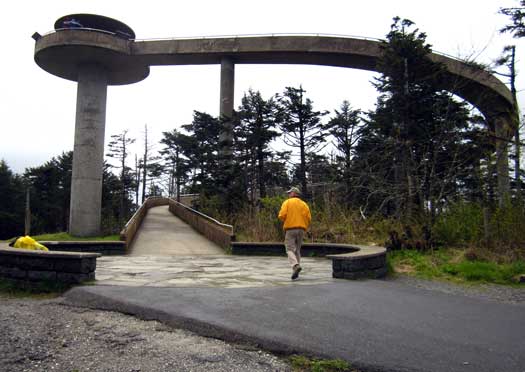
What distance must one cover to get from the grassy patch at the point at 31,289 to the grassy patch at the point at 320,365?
3.90 m

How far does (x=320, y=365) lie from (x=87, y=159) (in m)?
24.9

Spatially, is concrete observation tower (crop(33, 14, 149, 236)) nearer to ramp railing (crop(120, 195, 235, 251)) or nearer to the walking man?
ramp railing (crop(120, 195, 235, 251))

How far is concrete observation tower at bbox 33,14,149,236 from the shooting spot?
25.6m

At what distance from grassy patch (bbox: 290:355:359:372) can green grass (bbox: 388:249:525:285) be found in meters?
5.25

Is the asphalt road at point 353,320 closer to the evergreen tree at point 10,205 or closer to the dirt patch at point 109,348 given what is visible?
the dirt patch at point 109,348

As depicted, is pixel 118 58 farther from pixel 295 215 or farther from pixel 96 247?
pixel 295 215

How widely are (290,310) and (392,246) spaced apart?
18.8ft

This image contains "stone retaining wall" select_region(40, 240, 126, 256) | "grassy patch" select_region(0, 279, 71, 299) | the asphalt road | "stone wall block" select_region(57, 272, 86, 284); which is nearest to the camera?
the asphalt road

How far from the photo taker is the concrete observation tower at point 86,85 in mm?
25641

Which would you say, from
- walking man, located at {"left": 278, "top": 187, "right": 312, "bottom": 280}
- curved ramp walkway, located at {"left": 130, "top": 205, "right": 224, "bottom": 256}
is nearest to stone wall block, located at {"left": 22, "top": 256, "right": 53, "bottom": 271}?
walking man, located at {"left": 278, "top": 187, "right": 312, "bottom": 280}

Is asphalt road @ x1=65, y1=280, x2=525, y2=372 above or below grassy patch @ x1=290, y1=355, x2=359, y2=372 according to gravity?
above

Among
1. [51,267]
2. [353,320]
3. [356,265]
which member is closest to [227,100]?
[356,265]

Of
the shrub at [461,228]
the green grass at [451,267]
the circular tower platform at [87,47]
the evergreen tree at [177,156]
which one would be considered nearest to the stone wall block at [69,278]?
the green grass at [451,267]

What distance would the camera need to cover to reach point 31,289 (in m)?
6.29
